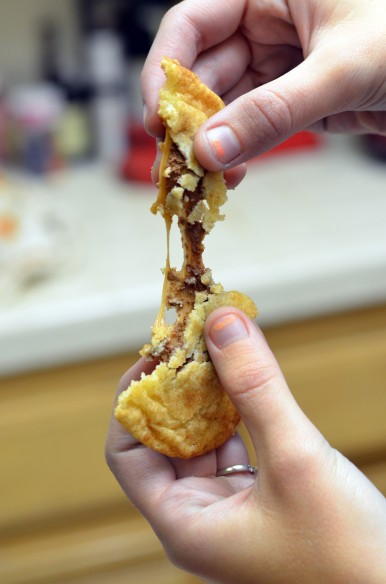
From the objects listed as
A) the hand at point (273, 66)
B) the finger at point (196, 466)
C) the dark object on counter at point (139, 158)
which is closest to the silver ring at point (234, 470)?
the finger at point (196, 466)

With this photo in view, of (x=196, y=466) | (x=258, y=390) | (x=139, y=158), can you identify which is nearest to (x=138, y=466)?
(x=196, y=466)

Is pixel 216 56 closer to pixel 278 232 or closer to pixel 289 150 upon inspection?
pixel 278 232

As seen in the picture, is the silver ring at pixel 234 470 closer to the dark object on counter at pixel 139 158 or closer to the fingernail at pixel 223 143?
the fingernail at pixel 223 143

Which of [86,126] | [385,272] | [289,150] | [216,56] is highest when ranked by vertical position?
[86,126]

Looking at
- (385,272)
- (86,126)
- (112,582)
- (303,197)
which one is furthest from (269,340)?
(86,126)

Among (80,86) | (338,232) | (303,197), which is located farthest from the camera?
(80,86)

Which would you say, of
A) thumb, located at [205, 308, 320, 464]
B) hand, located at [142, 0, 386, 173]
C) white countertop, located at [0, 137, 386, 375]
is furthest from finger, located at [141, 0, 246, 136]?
white countertop, located at [0, 137, 386, 375]
